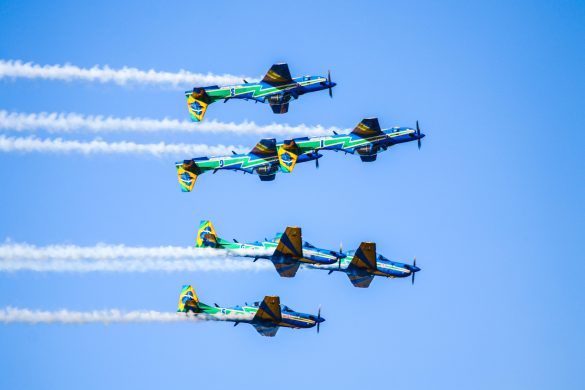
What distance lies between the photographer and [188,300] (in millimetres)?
85188

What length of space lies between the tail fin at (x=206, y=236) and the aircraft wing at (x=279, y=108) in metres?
9.46

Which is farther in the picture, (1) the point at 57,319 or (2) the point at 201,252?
(2) the point at 201,252

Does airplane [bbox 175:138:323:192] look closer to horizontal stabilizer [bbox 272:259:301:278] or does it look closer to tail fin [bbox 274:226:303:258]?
tail fin [bbox 274:226:303:258]

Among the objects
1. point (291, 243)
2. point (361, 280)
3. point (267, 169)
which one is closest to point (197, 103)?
point (267, 169)

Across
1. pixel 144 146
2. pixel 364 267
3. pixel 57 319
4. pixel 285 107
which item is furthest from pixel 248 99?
pixel 57 319

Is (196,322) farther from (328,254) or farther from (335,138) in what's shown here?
(335,138)

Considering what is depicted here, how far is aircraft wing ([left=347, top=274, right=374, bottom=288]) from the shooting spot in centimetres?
8681

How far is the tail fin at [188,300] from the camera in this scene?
84875 mm

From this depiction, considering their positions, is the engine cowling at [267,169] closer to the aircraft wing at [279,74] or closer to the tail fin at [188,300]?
the aircraft wing at [279,74]

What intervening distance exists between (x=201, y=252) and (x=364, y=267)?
429 inches

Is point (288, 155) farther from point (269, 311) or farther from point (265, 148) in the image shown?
point (269, 311)

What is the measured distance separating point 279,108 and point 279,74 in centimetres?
237

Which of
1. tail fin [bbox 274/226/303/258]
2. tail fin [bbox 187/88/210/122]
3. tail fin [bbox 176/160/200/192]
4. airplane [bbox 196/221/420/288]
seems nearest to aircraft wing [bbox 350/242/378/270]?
airplane [bbox 196/221/420/288]

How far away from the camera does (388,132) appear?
88688mm
